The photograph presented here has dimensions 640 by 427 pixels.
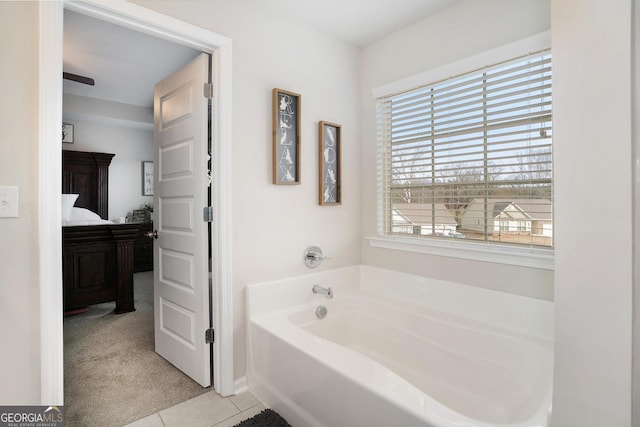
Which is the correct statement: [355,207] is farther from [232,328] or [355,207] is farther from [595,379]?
[595,379]

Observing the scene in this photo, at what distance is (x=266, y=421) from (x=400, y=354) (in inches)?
36.0

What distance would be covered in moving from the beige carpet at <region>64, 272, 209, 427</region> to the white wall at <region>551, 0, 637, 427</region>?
2.10 meters

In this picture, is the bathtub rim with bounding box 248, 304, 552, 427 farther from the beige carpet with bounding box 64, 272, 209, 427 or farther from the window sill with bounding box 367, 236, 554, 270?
the window sill with bounding box 367, 236, 554, 270

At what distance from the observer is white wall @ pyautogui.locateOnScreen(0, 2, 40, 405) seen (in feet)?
4.56

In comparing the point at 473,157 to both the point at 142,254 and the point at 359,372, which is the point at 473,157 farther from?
the point at 142,254

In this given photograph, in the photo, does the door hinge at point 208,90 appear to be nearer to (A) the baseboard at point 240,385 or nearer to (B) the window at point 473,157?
(B) the window at point 473,157

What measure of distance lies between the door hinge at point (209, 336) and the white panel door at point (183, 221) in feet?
0.08

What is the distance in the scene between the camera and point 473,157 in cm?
213

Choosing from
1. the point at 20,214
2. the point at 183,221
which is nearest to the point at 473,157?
the point at 183,221

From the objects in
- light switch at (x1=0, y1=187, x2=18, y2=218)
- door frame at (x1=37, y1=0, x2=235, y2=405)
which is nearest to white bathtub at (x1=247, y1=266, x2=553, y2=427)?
door frame at (x1=37, y1=0, x2=235, y2=405)

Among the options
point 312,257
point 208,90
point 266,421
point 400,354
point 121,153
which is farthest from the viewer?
point 121,153

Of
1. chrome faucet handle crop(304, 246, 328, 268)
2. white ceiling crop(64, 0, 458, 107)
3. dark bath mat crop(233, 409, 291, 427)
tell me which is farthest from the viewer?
chrome faucet handle crop(304, 246, 328, 268)

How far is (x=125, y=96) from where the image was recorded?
14.5 ft

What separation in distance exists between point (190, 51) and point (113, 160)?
3.48m
